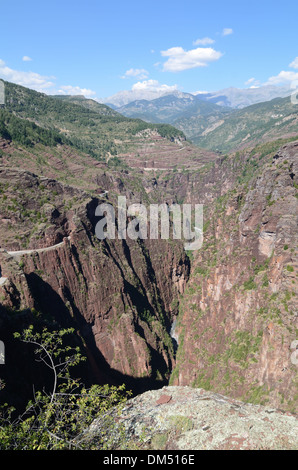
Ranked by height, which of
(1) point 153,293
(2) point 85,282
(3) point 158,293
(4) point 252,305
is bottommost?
(3) point 158,293

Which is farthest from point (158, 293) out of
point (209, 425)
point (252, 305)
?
point (209, 425)

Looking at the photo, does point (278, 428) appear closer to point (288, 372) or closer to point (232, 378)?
point (288, 372)

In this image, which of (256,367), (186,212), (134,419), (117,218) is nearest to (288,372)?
(256,367)

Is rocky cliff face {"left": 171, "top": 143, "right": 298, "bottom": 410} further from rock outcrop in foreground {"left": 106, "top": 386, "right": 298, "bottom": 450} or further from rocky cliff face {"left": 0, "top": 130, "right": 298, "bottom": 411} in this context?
rock outcrop in foreground {"left": 106, "top": 386, "right": 298, "bottom": 450}

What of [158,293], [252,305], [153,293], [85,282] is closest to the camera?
[252,305]

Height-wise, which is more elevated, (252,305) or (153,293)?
(252,305)

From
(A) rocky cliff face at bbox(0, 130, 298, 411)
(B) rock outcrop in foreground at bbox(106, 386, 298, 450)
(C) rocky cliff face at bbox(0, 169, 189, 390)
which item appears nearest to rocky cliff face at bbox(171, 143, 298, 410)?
(A) rocky cliff face at bbox(0, 130, 298, 411)

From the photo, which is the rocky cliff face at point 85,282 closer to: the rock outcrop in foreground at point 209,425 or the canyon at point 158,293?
the canyon at point 158,293

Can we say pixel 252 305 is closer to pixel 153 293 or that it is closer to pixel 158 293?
pixel 153 293
